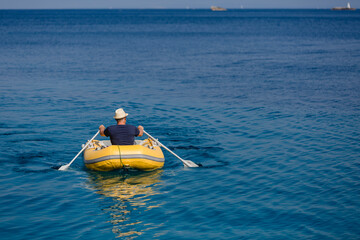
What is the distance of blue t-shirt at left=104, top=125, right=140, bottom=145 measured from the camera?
12375 mm

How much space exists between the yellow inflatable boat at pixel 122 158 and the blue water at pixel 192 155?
13.7 inches

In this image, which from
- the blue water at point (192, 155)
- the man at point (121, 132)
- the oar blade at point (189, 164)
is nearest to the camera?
the blue water at point (192, 155)

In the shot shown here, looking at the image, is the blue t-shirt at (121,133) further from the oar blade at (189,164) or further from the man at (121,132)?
the oar blade at (189,164)

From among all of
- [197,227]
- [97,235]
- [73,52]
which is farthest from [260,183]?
[73,52]

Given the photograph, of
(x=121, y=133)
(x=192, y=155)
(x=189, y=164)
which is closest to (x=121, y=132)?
(x=121, y=133)

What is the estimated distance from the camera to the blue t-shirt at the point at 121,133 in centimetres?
1238

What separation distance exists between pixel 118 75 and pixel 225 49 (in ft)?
71.0

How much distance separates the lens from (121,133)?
12.4 meters

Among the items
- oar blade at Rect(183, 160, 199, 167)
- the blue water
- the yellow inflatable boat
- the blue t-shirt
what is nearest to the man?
the blue t-shirt

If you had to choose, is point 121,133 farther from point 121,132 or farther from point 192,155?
point 192,155

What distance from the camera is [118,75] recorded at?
31953mm

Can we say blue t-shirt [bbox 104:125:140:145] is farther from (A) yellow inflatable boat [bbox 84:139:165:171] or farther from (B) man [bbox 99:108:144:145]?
(A) yellow inflatable boat [bbox 84:139:165:171]

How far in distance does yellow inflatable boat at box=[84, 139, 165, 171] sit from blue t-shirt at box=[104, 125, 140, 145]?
0.26 meters

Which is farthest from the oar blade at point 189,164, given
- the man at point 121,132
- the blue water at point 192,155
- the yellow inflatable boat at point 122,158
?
the man at point 121,132
